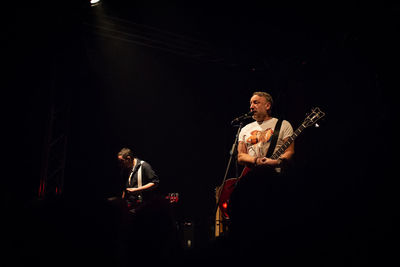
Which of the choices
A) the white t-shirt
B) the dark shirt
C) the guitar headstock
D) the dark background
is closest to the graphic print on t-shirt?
the white t-shirt

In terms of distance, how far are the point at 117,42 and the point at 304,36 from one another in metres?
4.13

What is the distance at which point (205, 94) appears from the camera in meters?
7.39

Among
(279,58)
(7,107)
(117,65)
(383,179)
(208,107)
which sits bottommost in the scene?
(383,179)

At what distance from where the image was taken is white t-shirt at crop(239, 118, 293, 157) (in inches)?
139

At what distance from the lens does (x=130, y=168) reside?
5484mm

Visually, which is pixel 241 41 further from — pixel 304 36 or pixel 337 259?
pixel 337 259

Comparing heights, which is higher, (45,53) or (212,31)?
(212,31)

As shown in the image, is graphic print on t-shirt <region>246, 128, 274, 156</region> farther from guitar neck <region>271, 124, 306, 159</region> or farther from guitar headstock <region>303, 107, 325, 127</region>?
guitar headstock <region>303, 107, 325, 127</region>

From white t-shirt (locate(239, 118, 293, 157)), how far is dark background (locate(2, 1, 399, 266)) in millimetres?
556

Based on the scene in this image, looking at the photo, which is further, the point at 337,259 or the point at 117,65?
the point at 117,65

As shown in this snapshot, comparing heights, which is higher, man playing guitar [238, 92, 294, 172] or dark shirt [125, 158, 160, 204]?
man playing guitar [238, 92, 294, 172]

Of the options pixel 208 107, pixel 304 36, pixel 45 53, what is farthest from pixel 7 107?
pixel 304 36

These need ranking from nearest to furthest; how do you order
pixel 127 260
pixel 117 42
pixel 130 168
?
pixel 127 260, pixel 130 168, pixel 117 42

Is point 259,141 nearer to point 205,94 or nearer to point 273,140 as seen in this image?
point 273,140
